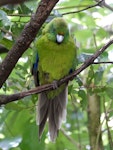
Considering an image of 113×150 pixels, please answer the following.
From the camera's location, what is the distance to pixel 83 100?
1.54 m

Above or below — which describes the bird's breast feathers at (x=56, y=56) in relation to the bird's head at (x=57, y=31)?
below

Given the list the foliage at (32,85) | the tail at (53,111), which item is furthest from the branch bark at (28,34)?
the tail at (53,111)

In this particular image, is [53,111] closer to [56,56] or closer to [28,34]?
[56,56]

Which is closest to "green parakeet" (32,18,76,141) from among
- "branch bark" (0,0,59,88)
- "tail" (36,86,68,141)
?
"tail" (36,86,68,141)

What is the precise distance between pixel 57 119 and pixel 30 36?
0.91m

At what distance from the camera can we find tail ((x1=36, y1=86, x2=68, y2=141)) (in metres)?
1.64

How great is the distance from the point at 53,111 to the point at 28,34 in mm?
957

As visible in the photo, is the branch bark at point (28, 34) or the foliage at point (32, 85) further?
the foliage at point (32, 85)

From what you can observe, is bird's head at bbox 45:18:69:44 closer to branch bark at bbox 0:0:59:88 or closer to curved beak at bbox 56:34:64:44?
curved beak at bbox 56:34:64:44

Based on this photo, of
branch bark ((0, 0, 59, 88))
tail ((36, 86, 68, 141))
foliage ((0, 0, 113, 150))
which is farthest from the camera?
tail ((36, 86, 68, 141))

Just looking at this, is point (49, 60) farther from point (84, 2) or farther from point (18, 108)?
point (84, 2)

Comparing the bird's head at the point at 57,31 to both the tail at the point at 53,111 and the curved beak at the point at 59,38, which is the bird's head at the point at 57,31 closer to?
the curved beak at the point at 59,38

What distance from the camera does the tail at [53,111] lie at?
1.64 m

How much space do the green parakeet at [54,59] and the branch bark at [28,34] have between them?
29.0 inches
